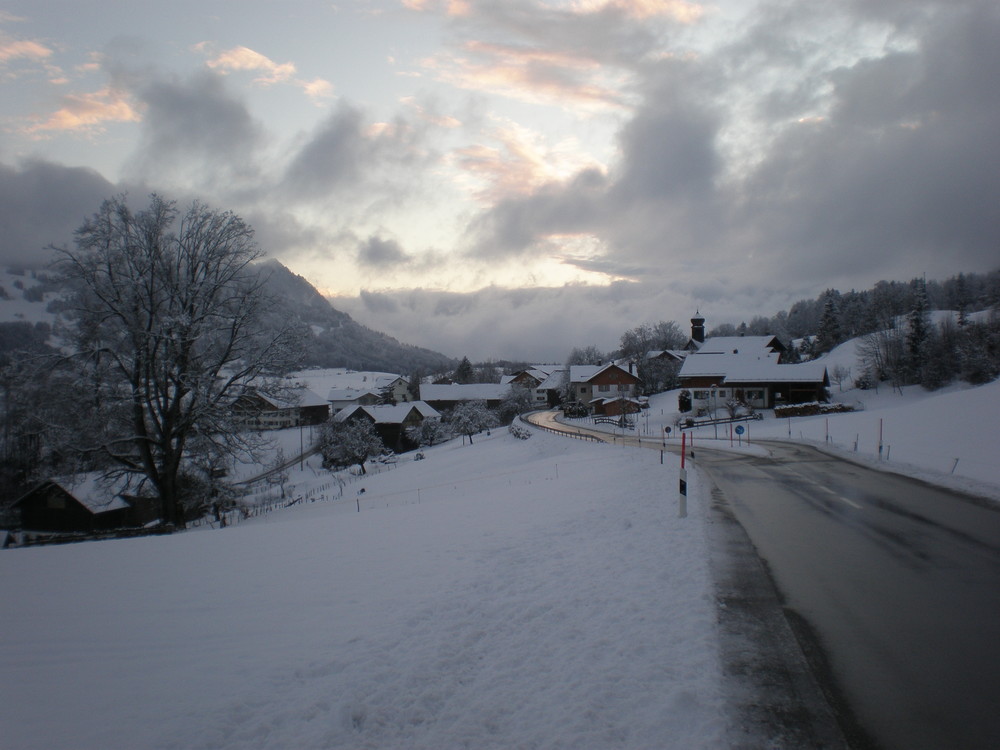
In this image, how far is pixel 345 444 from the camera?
51.9 metres

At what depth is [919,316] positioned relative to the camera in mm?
58094

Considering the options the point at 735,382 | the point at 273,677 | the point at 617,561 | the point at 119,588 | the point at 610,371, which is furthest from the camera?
the point at 610,371

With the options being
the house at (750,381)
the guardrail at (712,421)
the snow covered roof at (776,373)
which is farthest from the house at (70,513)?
the snow covered roof at (776,373)

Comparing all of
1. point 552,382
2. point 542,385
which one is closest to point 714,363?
point 552,382

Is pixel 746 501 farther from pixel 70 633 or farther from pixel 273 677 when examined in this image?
pixel 70 633

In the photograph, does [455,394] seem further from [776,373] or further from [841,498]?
[841,498]

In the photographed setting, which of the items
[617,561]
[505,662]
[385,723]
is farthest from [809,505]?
[385,723]

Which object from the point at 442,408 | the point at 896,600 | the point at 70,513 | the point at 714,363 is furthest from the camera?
the point at 442,408

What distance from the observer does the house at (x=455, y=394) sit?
92.9 m

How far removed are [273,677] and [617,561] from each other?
213 inches

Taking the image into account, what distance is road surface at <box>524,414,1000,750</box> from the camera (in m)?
4.42

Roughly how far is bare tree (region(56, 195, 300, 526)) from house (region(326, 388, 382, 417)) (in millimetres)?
86039

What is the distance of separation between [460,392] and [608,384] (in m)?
29.5

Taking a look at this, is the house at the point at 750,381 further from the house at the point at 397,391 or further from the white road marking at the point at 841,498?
the house at the point at 397,391
